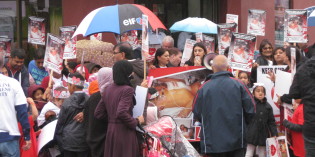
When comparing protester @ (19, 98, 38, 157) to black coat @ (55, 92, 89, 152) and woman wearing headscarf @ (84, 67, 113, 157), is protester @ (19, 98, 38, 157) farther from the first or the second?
woman wearing headscarf @ (84, 67, 113, 157)

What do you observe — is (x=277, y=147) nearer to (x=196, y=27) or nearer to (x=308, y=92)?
(x=308, y=92)

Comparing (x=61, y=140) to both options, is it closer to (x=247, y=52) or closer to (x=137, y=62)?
(x=137, y=62)

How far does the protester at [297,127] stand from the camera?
9195 millimetres

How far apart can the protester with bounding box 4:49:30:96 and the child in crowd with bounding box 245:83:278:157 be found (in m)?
3.73

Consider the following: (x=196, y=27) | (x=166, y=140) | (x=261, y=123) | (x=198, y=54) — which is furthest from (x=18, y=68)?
(x=196, y=27)

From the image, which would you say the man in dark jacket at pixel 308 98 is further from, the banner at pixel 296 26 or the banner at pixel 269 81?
the banner at pixel 296 26

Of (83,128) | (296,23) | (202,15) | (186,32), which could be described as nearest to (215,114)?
(83,128)

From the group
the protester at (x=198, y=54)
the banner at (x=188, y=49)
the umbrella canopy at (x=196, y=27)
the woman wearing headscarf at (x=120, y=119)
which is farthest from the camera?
the umbrella canopy at (x=196, y=27)

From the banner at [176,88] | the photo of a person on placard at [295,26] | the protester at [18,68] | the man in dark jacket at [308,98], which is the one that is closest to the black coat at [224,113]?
the man in dark jacket at [308,98]

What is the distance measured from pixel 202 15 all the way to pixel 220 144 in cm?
1037

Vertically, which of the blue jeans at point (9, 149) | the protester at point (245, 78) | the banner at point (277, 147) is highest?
the protester at point (245, 78)

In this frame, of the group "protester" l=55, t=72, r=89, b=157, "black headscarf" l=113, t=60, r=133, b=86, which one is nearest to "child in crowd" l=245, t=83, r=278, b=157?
"protester" l=55, t=72, r=89, b=157

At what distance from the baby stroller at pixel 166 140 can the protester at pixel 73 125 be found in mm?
1112

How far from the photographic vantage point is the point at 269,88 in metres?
10.7
